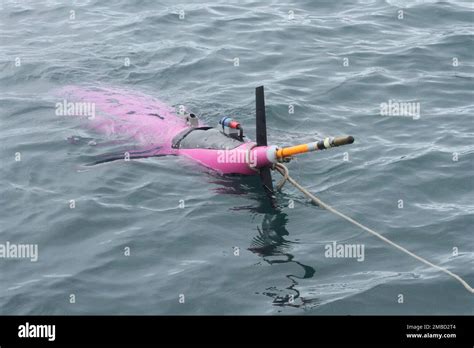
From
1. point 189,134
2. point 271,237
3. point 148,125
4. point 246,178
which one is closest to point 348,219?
point 271,237

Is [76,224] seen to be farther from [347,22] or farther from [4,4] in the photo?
[4,4]

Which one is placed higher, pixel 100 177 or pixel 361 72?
pixel 361 72

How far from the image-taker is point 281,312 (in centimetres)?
1256

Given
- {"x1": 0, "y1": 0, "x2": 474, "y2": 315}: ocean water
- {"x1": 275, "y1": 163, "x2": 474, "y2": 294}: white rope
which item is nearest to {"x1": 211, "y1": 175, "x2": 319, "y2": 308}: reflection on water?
{"x1": 0, "y1": 0, "x2": 474, "y2": 315}: ocean water

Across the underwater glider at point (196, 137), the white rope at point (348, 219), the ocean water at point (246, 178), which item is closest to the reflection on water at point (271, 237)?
the ocean water at point (246, 178)

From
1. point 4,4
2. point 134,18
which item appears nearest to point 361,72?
point 134,18

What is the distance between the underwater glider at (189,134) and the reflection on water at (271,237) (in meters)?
0.29

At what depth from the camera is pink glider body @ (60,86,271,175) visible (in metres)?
16.6

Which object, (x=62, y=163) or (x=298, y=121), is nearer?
(x=62, y=163)

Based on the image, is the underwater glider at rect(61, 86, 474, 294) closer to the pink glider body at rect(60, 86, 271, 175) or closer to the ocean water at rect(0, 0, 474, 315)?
the pink glider body at rect(60, 86, 271, 175)

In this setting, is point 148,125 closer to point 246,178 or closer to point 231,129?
point 231,129

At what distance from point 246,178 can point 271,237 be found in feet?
7.48
